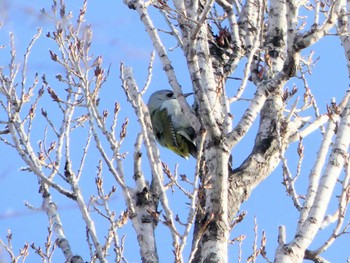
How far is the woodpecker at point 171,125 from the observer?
7.99 m

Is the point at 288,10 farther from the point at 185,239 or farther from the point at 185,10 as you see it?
the point at 185,239

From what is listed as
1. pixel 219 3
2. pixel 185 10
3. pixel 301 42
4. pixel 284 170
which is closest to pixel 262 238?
pixel 284 170

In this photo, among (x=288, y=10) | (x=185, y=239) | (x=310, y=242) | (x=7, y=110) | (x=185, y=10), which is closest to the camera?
(x=185, y=239)

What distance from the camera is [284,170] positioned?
452cm

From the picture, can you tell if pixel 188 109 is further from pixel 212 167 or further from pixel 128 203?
pixel 128 203

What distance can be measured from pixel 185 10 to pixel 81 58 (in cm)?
81

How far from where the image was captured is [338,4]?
14.7 ft

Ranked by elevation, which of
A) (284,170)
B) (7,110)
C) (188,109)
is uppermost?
(7,110)

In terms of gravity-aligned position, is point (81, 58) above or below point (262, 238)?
above

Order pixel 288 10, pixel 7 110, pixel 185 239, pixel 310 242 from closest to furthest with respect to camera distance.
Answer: pixel 185 239, pixel 310 242, pixel 288 10, pixel 7 110

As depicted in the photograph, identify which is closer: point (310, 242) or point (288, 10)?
point (310, 242)

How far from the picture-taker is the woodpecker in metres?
7.99

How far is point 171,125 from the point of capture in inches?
321

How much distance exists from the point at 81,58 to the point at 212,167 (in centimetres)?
111
